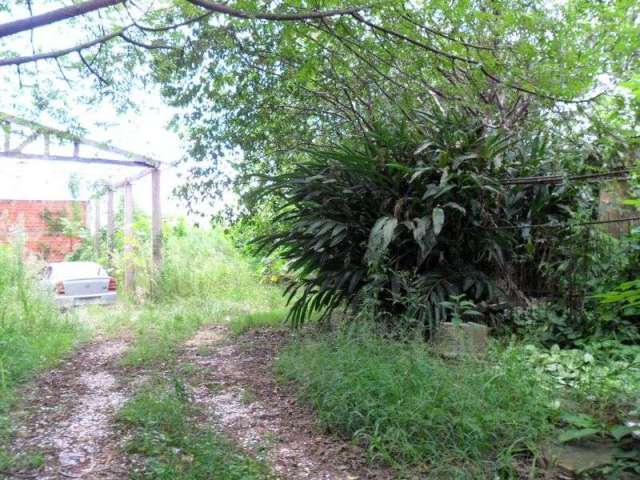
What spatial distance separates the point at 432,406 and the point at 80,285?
7.65m

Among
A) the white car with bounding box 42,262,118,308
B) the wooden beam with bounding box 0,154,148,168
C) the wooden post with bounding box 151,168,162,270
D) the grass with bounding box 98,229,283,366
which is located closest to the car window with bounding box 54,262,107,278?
the white car with bounding box 42,262,118,308

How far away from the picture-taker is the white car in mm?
9328

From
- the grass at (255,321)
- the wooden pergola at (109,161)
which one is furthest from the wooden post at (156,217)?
the grass at (255,321)

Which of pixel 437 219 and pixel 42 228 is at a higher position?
pixel 42 228

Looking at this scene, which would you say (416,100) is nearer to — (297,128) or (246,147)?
(297,128)

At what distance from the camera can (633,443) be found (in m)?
3.06

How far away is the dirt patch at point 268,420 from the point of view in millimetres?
3252

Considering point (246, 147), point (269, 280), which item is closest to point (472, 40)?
point (246, 147)

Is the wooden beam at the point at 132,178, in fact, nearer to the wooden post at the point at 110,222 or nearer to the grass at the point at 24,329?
the wooden post at the point at 110,222

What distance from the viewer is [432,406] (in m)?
3.44

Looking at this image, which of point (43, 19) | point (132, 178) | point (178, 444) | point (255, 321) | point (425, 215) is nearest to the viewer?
point (178, 444)

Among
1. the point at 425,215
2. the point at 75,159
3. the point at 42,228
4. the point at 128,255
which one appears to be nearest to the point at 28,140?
the point at 75,159

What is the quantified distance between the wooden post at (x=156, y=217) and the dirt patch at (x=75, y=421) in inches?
185

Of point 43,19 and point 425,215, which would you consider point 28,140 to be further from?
point 425,215
